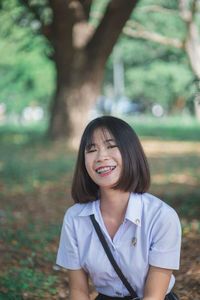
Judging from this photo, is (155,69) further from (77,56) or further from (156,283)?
(156,283)

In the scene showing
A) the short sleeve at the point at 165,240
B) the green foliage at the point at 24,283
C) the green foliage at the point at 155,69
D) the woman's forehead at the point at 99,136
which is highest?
the woman's forehead at the point at 99,136

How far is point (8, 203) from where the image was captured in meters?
6.47

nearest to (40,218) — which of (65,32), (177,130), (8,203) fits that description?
(8,203)

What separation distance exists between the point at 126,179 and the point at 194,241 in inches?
88.8

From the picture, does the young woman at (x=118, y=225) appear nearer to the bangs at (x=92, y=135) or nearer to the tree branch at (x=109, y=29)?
the bangs at (x=92, y=135)

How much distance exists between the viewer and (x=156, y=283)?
218 cm

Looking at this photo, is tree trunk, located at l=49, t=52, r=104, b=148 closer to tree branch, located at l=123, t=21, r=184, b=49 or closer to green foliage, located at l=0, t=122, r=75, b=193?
green foliage, located at l=0, t=122, r=75, b=193

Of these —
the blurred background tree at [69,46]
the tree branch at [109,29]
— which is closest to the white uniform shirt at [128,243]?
the blurred background tree at [69,46]

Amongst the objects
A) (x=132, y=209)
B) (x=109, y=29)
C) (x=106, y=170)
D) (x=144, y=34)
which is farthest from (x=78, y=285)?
(x=144, y=34)

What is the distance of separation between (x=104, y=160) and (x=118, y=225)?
1.18 feet

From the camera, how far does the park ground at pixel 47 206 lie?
349 centimetres

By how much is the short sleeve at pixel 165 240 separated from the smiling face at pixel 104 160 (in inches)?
12.8

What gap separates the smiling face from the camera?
2.30 metres

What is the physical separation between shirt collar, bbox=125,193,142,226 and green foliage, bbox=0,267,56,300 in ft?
4.19
